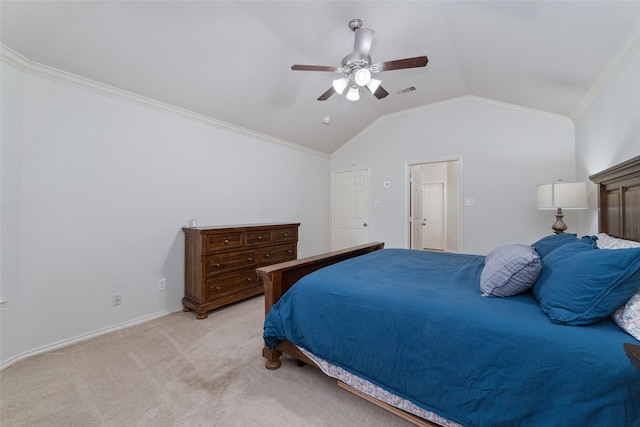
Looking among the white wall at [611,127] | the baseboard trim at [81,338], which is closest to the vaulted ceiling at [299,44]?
the white wall at [611,127]

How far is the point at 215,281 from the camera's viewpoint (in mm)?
2875

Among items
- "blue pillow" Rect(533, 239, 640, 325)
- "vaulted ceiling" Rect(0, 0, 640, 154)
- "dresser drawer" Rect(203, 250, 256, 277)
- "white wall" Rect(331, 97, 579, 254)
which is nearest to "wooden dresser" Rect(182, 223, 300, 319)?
"dresser drawer" Rect(203, 250, 256, 277)

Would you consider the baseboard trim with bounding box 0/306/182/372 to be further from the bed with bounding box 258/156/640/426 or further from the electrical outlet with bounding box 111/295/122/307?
the bed with bounding box 258/156/640/426

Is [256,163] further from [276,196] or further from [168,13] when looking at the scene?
[168,13]

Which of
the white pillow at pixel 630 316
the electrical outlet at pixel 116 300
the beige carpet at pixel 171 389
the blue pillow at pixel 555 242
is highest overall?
the blue pillow at pixel 555 242

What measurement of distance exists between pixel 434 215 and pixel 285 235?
4945 mm

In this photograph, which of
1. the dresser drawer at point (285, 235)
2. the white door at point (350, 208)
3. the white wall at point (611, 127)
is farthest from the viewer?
the white door at point (350, 208)

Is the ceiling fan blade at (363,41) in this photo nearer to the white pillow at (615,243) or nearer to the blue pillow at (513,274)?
the blue pillow at (513,274)

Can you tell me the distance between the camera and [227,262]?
2.98 metres

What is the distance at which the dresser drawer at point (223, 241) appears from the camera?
2799 millimetres

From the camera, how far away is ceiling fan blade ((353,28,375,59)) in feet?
6.60

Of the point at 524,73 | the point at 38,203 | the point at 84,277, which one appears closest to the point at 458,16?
the point at 524,73

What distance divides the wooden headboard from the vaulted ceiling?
Answer: 0.86 meters

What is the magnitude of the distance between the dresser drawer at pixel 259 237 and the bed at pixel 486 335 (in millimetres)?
1416
